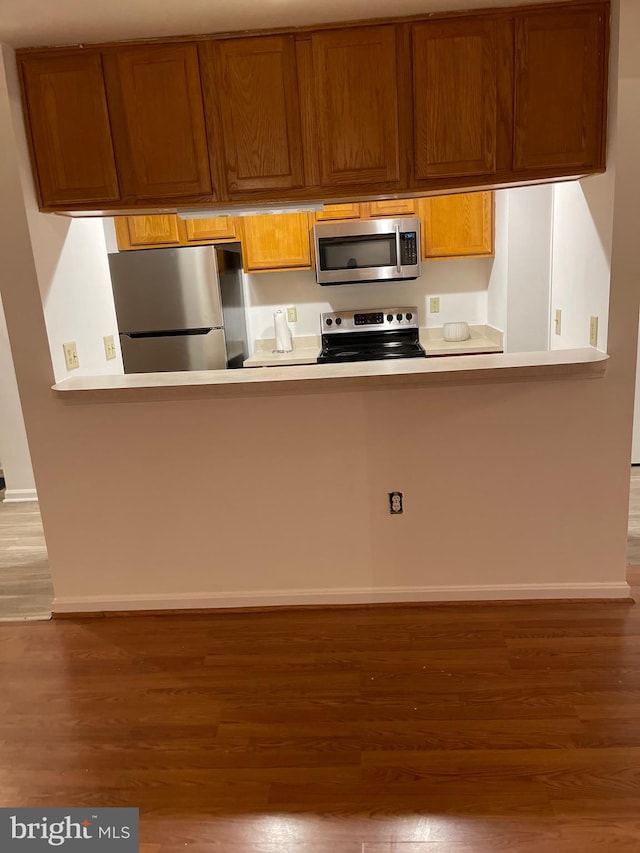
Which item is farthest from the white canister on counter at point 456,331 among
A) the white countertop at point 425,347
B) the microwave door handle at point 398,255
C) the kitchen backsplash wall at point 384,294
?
the microwave door handle at point 398,255

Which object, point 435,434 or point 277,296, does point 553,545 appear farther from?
point 277,296

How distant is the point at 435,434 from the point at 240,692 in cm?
129

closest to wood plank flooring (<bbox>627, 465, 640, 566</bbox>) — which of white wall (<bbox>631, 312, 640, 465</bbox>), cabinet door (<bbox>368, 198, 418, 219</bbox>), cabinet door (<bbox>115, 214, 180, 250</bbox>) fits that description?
white wall (<bbox>631, 312, 640, 465</bbox>)

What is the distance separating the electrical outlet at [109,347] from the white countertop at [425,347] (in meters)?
1.27

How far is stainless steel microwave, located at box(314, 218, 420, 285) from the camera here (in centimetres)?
420

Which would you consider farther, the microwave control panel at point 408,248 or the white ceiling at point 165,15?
the microwave control panel at point 408,248

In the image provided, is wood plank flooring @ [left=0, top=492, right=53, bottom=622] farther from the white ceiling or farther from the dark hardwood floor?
the white ceiling

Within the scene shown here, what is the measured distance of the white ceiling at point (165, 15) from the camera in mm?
2105

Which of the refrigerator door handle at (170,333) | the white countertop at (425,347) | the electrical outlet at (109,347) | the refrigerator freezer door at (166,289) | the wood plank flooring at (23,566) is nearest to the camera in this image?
the wood plank flooring at (23,566)

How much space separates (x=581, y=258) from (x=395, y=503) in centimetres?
136

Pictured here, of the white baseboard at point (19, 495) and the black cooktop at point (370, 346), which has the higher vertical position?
the black cooktop at point (370, 346)

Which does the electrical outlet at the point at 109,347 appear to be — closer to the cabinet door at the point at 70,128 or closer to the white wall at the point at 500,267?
the cabinet door at the point at 70,128

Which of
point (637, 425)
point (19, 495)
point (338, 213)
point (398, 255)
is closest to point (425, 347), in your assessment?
point (398, 255)

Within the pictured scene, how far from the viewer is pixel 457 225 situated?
4.38 meters
